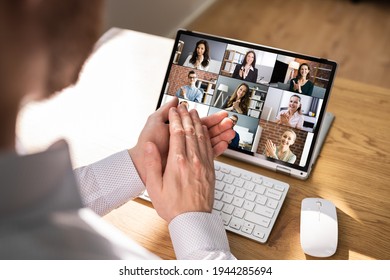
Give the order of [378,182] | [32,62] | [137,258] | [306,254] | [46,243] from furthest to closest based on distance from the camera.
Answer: [378,182]
[306,254]
[137,258]
[46,243]
[32,62]

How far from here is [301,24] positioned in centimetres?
340

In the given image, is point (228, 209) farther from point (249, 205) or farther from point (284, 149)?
point (284, 149)

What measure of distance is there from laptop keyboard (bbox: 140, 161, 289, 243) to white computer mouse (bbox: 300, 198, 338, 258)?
0.21ft

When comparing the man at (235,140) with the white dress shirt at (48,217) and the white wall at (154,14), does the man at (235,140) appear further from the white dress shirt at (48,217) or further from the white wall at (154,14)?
the white wall at (154,14)

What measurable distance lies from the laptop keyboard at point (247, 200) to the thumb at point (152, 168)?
0.31 feet

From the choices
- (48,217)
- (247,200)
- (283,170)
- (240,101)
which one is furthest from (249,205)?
(48,217)

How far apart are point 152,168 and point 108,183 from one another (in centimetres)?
11

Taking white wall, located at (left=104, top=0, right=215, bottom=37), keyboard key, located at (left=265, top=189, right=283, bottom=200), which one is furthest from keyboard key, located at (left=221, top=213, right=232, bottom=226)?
white wall, located at (left=104, top=0, right=215, bottom=37)

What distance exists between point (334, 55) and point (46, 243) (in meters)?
2.88

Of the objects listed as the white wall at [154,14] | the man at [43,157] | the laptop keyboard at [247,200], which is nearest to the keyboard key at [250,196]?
the laptop keyboard at [247,200]

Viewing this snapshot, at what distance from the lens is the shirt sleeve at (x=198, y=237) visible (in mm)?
924

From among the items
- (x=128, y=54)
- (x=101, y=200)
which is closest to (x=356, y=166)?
(x=101, y=200)

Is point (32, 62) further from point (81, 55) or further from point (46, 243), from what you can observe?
point (46, 243)

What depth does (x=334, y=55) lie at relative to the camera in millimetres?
3150
